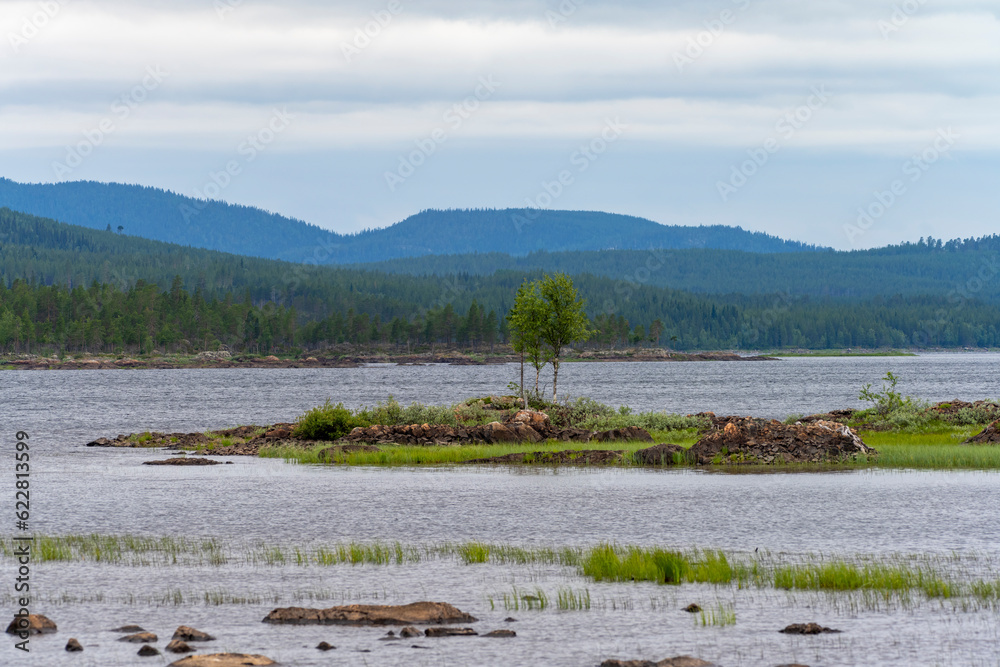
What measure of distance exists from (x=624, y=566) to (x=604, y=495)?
40.8 feet

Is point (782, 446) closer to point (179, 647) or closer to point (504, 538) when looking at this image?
point (504, 538)

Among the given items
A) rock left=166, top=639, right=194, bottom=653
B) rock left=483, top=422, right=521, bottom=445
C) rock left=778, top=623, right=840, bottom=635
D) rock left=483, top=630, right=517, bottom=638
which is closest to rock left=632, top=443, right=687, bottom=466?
rock left=483, top=422, right=521, bottom=445

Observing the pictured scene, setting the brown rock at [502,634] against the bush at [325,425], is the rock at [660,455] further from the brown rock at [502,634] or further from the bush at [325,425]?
the brown rock at [502,634]

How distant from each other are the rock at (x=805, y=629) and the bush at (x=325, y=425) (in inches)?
1502

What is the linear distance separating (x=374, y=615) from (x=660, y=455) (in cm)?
2697

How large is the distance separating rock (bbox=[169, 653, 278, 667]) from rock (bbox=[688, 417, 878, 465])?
30743mm

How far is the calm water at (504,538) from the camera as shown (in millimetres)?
16000

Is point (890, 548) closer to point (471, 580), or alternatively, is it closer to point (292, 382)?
point (471, 580)

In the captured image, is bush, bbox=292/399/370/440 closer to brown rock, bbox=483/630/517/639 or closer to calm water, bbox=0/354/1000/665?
calm water, bbox=0/354/1000/665

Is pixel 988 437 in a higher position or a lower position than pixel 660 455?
higher

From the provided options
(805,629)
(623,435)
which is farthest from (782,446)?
(805,629)

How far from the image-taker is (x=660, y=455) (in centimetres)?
4325

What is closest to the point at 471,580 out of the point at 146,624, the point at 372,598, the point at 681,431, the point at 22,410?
the point at 372,598

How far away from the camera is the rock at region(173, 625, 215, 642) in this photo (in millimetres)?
16250
